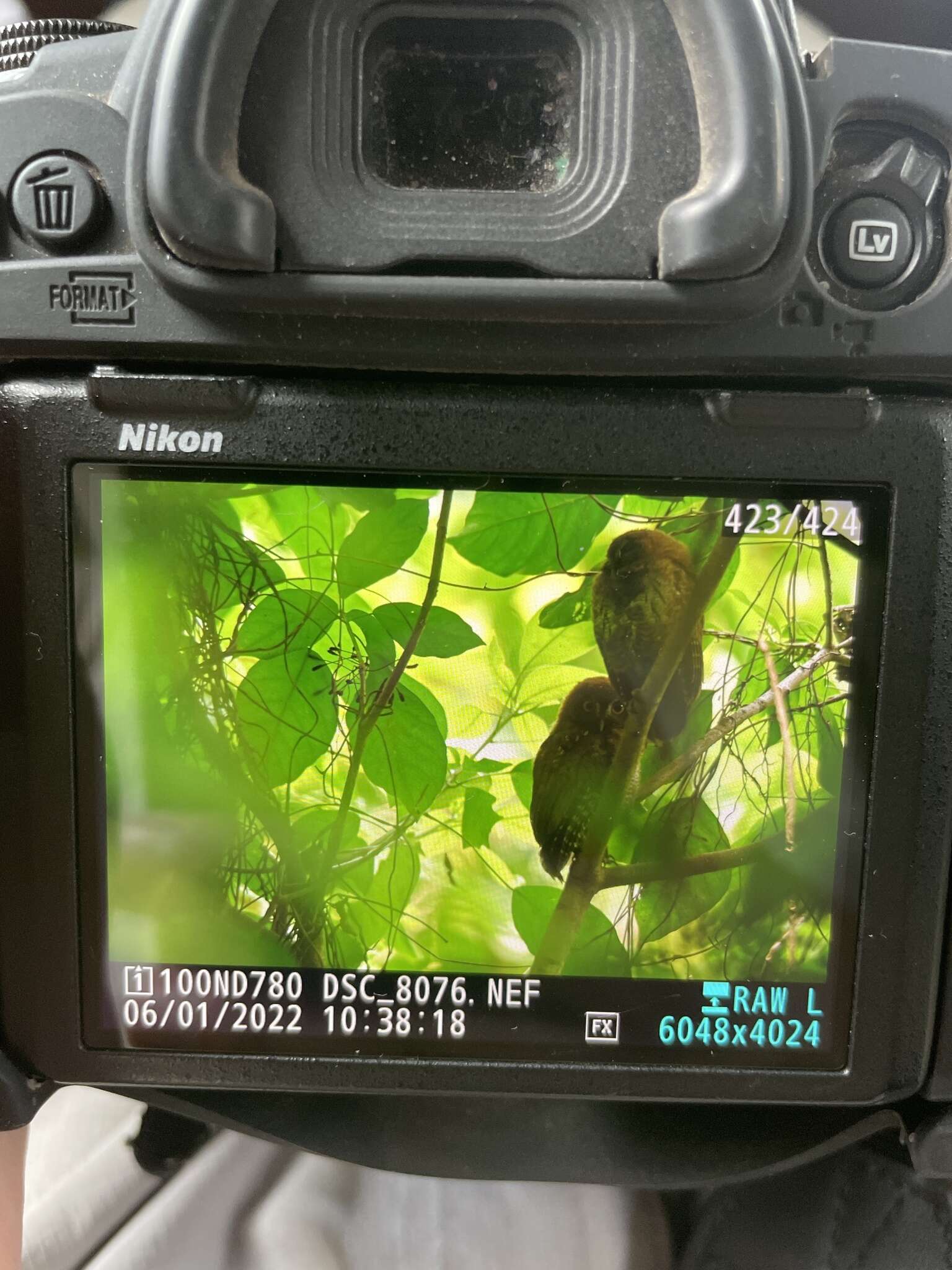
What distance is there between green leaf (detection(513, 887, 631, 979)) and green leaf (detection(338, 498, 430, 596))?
0.15 meters

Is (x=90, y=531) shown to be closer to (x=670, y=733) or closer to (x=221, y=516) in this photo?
(x=221, y=516)

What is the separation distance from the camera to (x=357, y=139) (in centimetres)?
33

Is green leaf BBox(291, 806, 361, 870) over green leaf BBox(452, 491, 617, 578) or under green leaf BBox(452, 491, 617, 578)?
under

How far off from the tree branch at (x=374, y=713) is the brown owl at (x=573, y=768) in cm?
7

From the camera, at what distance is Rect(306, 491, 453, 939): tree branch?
0.37m

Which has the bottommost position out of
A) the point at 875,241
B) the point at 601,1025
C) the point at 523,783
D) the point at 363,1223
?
the point at 363,1223

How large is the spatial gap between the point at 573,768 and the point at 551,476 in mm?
120

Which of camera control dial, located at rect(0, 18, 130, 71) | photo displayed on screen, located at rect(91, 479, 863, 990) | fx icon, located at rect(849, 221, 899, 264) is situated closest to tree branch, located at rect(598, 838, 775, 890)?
photo displayed on screen, located at rect(91, 479, 863, 990)

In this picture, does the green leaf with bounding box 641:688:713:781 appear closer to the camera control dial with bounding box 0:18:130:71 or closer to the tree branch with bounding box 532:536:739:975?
the tree branch with bounding box 532:536:739:975

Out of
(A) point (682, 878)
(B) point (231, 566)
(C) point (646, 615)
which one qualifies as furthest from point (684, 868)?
(B) point (231, 566)

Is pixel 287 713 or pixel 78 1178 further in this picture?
pixel 78 1178

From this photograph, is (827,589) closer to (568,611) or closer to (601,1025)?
(568,611)

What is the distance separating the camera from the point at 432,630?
0.38 meters

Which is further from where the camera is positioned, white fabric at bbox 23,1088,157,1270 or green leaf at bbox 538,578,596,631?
white fabric at bbox 23,1088,157,1270
